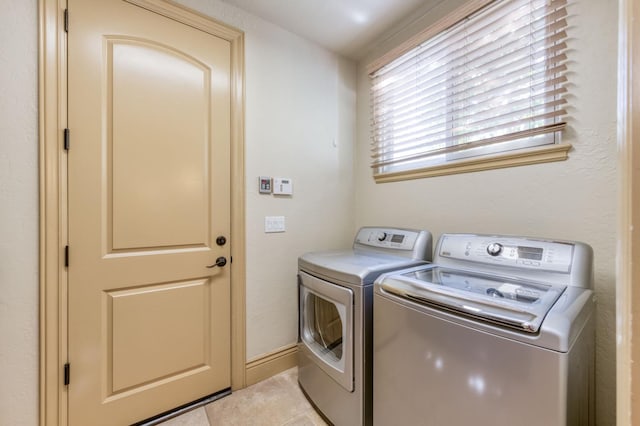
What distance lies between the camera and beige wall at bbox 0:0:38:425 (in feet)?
3.81

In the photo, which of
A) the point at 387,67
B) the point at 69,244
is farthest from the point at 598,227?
the point at 69,244

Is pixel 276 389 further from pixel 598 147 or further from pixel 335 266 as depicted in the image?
pixel 598 147

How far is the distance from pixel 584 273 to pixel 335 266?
102cm

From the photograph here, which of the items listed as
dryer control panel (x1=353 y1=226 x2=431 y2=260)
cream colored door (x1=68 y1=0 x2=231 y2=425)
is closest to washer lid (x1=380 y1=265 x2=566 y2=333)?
dryer control panel (x1=353 y1=226 x2=431 y2=260)

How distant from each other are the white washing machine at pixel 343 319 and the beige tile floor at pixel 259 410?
0.28 ft

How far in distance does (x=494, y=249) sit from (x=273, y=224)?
1354 millimetres

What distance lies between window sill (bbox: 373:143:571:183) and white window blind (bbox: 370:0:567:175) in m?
0.06

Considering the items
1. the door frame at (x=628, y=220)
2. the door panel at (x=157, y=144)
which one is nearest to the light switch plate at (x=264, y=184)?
the door panel at (x=157, y=144)

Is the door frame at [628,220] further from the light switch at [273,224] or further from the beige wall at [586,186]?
Answer: the light switch at [273,224]

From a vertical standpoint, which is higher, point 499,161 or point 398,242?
point 499,161

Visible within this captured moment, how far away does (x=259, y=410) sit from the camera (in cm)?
155

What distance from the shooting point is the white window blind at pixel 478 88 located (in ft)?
4.21

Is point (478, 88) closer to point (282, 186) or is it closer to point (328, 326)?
point (282, 186)

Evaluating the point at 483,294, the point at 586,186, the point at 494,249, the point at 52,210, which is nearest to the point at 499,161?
the point at 586,186
